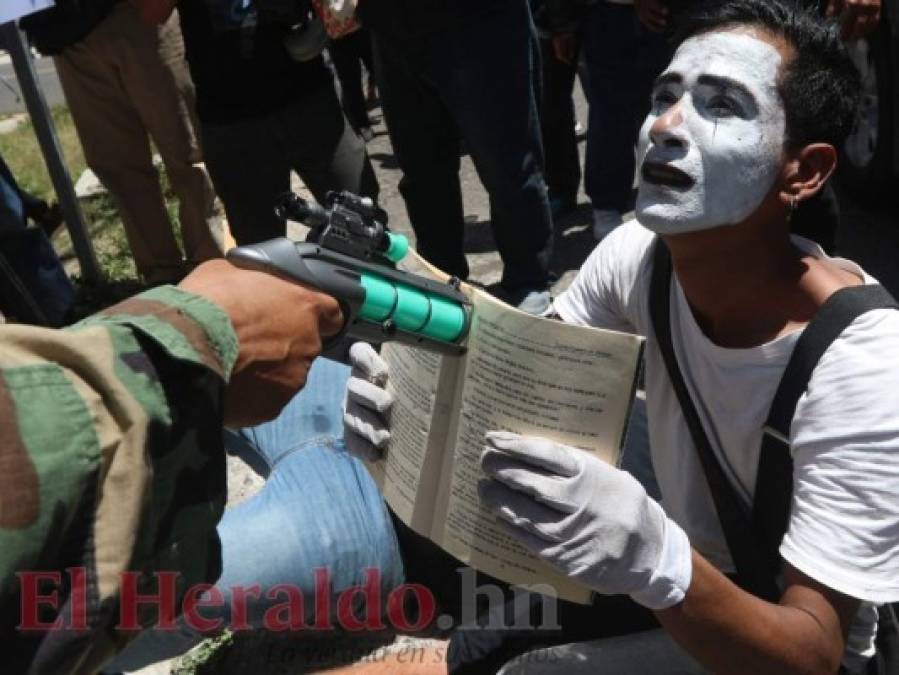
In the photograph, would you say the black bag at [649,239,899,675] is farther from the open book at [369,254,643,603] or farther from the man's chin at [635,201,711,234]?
the open book at [369,254,643,603]

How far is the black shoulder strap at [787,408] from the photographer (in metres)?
1.47

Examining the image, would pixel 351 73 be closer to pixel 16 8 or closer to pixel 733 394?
pixel 16 8

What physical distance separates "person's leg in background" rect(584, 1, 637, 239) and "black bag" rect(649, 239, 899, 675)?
236cm

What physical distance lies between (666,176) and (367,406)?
623 millimetres

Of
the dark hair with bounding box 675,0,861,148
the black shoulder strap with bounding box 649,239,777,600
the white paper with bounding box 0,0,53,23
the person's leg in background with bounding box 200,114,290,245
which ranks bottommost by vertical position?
the black shoulder strap with bounding box 649,239,777,600

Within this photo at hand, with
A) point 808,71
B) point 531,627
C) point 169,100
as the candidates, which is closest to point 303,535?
point 531,627

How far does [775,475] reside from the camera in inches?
60.5

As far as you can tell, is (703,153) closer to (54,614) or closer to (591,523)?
(591,523)

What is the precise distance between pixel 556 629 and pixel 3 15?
7.95 ft

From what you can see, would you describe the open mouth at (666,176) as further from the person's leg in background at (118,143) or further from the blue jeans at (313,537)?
the person's leg in background at (118,143)

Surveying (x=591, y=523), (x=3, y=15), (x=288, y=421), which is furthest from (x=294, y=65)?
(x=591, y=523)

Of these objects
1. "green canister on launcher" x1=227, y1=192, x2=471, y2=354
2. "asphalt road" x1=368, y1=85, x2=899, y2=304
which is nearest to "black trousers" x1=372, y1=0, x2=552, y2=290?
"asphalt road" x1=368, y1=85, x2=899, y2=304

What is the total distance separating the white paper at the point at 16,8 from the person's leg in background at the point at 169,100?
0.68 m

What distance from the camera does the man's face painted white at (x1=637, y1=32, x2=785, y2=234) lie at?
1.57 m
